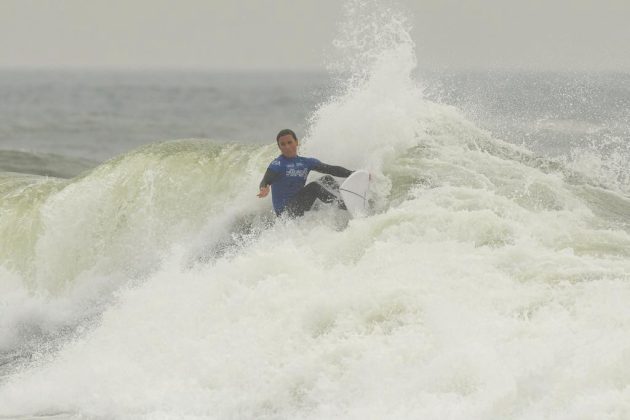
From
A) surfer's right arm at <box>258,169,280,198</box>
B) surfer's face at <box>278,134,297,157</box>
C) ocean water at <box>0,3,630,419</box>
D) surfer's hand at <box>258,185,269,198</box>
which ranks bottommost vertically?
ocean water at <box>0,3,630,419</box>

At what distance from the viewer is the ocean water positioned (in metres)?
6.30

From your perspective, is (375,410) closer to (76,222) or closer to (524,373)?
(524,373)

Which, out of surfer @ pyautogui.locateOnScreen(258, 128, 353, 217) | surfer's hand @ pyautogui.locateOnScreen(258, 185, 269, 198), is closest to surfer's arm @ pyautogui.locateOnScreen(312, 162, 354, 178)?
surfer @ pyautogui.locateOnScreen(258, 128, 353, 217)

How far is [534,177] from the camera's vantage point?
9.90 m

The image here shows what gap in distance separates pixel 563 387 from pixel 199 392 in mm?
2677

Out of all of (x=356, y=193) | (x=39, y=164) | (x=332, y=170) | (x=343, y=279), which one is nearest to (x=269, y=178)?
(x=332, y=170)

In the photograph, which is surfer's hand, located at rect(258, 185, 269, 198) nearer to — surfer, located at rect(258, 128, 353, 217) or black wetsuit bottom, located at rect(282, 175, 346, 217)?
surfer, located at rect(258, 128, 353, 217)

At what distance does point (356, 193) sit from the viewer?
9.36m

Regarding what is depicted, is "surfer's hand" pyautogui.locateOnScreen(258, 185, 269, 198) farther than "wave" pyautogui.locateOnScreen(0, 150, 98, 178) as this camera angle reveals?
No

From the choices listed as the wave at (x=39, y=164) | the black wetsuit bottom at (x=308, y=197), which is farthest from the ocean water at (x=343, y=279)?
the wave at (x=39, y=164)

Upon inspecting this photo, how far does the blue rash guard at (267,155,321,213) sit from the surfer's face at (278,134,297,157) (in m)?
0.06

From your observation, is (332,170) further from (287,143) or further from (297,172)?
(287,143)

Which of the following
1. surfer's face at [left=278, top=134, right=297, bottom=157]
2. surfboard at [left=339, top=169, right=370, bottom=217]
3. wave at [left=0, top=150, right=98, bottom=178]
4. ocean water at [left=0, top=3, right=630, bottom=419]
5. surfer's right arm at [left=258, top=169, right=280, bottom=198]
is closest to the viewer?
ocean water at [left=0, top=3, right=630, bottom=419]

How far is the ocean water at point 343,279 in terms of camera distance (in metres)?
6.30
